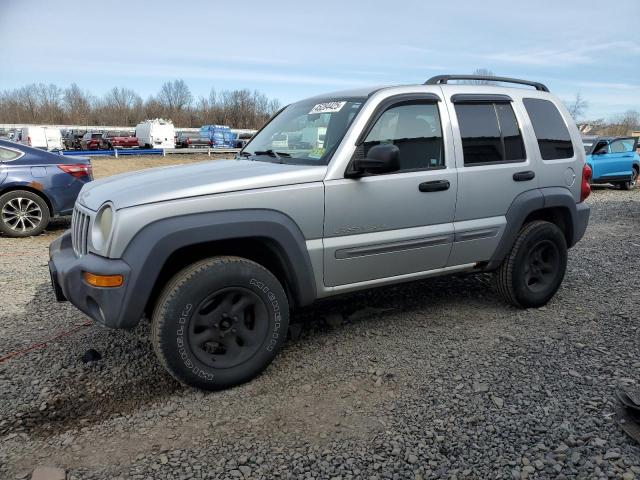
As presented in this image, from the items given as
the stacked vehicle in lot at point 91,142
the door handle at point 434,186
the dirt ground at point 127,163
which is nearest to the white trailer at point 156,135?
the stacked vehicle in lot at point 91,142

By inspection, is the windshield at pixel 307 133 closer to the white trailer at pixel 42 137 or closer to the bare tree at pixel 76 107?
the white trailer at pixel 42 137

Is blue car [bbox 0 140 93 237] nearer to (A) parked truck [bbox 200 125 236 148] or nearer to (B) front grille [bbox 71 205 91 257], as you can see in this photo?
(B) front grille [bbox 71 205 91 257]

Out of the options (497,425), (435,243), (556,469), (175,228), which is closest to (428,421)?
(497,425)

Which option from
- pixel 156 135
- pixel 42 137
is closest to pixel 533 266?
pixel 42 137

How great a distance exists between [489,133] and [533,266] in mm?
1282

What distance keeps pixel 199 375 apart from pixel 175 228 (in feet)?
2.98

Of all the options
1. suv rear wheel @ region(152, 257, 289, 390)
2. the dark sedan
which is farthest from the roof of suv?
the dark sedan

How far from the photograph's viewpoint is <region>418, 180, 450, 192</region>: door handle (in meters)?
3.74

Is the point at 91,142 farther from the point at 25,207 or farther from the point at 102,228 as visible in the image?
the point at 102,228

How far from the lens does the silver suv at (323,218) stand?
298cm

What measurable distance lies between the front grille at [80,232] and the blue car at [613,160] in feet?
51.3

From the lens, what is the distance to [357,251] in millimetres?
3533

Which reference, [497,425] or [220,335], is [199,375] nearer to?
[220,335]

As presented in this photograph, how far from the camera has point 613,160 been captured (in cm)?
1589
